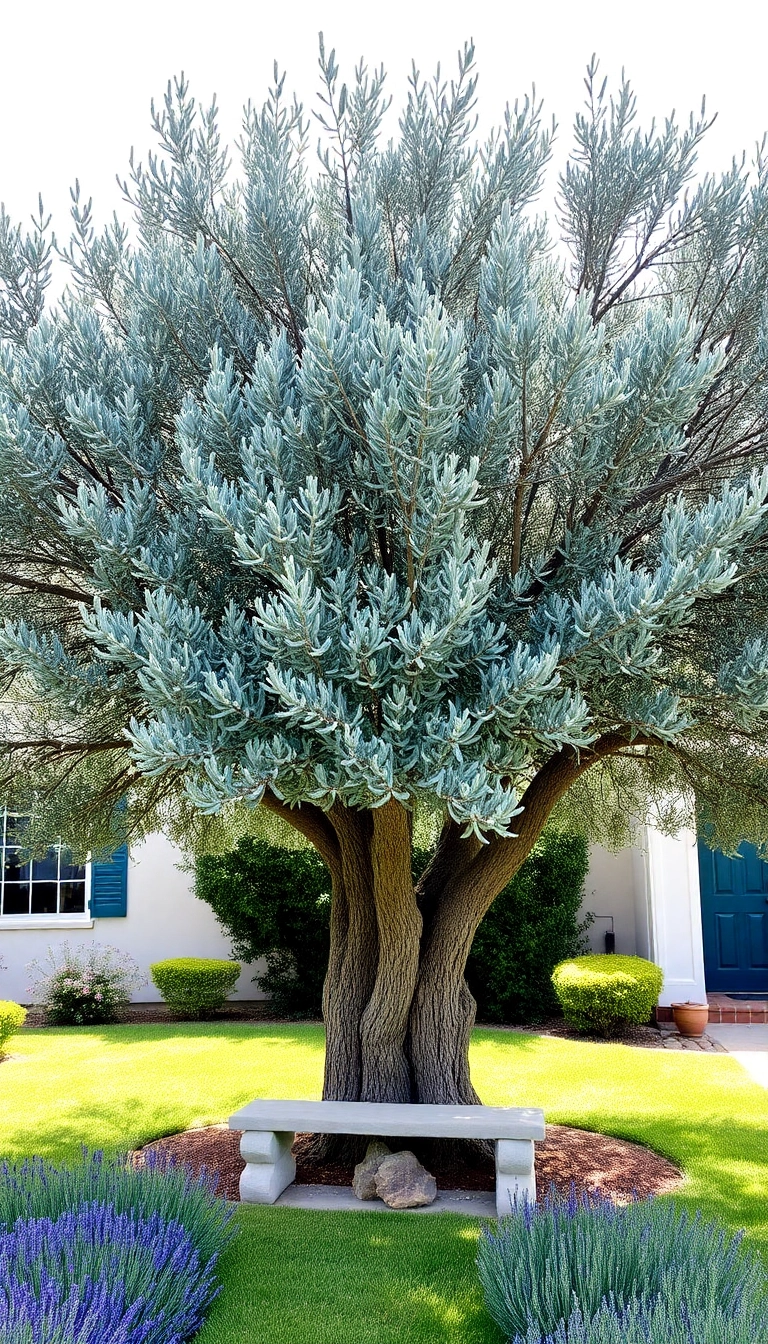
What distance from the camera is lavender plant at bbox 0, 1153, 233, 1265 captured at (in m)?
4.01

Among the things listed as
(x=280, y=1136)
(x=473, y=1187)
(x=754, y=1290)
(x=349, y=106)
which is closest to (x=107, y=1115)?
(x=280, y=1136)

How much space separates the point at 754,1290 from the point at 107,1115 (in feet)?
17.0

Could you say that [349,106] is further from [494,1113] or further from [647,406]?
[494,1113]

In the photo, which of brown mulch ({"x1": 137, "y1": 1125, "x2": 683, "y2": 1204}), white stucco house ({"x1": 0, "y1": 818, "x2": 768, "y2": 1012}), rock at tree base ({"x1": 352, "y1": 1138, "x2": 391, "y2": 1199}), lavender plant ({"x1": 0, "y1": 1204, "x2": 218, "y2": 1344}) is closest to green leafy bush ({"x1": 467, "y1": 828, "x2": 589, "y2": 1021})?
white stucco house ({"x1": 0, "y1": 818, "x2": 768, "y2": 1012})

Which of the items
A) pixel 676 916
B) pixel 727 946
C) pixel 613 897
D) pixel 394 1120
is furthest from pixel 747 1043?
pixel 394 1120

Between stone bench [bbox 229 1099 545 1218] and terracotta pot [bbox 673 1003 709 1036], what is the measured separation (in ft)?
16.5

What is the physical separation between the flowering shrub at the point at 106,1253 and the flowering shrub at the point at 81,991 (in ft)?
21.6

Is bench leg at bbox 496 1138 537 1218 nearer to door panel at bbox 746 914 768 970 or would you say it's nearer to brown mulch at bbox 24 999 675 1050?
brown mulch at bbox 24 999 675 1050

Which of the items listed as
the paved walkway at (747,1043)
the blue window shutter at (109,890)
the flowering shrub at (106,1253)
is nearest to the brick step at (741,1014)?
the paved walkway at (747,1043)

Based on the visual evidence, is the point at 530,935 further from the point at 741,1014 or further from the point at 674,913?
the point at 741,1014

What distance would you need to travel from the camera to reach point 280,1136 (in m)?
5.41

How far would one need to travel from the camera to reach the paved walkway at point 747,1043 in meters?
8.32

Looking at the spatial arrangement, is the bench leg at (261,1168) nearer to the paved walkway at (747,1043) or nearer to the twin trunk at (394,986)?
the twin trunk at (394,986)

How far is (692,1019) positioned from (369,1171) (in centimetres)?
542
